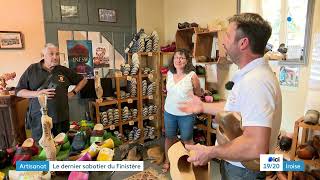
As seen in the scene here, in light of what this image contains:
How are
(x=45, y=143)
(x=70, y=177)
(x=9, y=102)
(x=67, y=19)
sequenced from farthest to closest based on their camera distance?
(x=67, y=19) → (x=9, y=102) → (x=45, y=143) → (x=70, y=177)

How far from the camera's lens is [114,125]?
332 centimetres

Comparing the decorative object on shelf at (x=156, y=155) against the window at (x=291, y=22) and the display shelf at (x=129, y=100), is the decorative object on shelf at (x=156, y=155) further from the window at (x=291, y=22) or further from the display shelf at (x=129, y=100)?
the window at (x=291, y=22)

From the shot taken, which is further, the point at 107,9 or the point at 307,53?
the point at 107,9

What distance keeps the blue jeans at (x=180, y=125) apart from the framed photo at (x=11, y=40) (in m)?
1.96

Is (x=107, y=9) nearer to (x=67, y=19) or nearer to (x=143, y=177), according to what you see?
(x=67, y=19)

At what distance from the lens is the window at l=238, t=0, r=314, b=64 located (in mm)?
2275

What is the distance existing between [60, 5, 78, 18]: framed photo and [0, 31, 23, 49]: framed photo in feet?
2.02

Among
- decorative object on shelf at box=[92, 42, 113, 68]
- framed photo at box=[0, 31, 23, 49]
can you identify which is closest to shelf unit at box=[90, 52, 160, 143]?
decorative object on shelf at box=[92, 42, 113, 68]

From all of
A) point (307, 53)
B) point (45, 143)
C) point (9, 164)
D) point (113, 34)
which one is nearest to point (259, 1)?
point (307, 53)

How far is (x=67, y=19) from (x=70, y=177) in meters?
2.55

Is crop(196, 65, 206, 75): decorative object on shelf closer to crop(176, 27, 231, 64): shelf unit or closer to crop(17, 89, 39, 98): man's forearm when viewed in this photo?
crop(176, 27, 231, 64): shelf unit

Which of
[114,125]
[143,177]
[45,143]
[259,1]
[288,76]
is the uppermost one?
[259,1]

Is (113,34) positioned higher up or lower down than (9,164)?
higher up

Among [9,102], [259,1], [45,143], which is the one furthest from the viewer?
[259,1]
